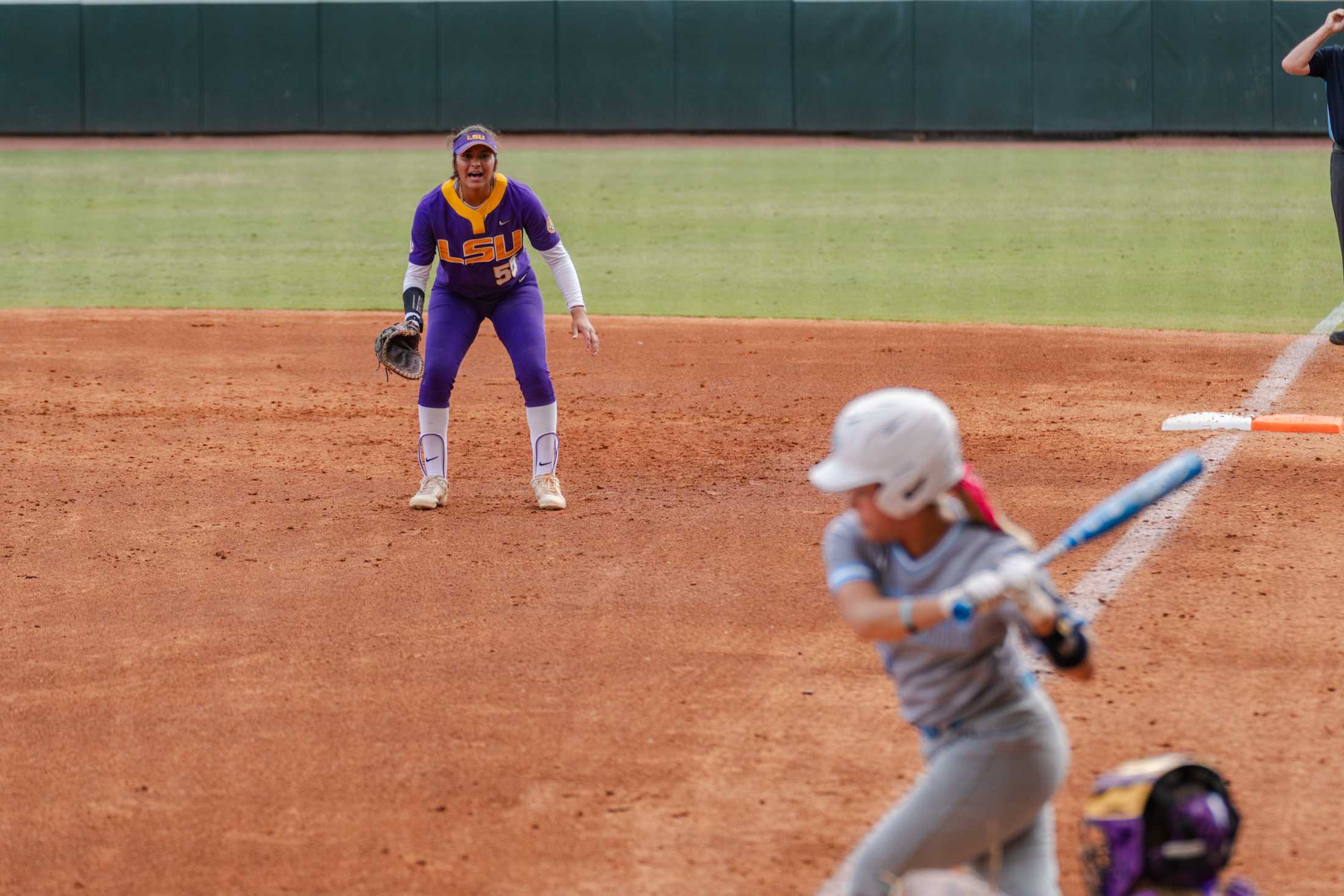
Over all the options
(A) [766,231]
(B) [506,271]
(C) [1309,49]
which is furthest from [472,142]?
(A) [766,231]

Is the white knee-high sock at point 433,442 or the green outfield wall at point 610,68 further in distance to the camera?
the green outfield wall at point 610,68

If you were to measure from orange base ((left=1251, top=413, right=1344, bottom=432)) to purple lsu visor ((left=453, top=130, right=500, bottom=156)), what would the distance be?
4.51 m

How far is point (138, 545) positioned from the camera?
7223 millimetres

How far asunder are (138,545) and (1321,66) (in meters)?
7.37

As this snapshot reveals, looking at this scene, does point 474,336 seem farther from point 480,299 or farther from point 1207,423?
point 1207,423

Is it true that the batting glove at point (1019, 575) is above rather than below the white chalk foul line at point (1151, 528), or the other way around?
above

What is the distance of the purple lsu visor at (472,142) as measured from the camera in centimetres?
740

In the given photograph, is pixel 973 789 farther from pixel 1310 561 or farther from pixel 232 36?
pixel 232 36

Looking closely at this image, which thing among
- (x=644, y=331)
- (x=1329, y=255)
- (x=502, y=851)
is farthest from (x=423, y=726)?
(x=1329, y=255)

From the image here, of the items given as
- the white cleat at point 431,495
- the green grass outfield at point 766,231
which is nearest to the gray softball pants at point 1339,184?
the green grass outfield at point 766,231

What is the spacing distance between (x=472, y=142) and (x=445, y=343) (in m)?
1.00

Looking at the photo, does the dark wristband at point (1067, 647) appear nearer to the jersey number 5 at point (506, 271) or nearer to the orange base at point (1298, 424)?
the jersey number 5 at point (506, 271)

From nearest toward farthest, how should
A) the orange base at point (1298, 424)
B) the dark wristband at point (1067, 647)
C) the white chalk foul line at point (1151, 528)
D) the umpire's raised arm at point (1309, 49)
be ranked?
1. the dark wristband at point (1067, 647)
2. the white chalk foul line at point (1151, 528)
3. the orange base at point (1298, 424)
4. the umpire's raised arm at point (1309, 49)

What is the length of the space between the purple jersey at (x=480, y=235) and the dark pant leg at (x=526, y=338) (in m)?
0.09
